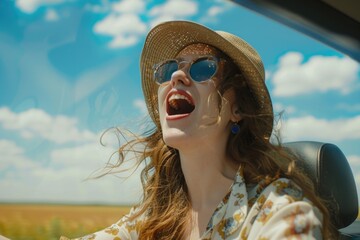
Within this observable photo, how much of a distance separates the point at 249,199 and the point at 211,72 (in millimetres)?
405

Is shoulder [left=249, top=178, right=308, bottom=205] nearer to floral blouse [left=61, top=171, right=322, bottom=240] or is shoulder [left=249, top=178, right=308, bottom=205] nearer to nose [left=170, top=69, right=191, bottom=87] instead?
floral blouse [left=61, top=171, right=322, bottom=240]

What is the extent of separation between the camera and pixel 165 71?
1529 mm

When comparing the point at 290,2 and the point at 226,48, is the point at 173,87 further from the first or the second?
the point at 290,2

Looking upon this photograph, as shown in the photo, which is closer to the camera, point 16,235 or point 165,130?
point 165,130

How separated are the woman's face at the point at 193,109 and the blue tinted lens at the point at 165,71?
0.09 feet

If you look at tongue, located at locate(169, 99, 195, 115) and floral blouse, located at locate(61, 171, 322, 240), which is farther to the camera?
tongue, located at locate(169, 99, 195, 115)

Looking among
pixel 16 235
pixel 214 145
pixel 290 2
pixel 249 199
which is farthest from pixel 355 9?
Result: pixel 16 235

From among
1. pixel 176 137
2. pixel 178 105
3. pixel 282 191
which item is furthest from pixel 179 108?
pixel 282 191

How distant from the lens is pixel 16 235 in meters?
1.68

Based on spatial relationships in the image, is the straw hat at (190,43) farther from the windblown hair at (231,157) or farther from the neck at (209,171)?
the neck at (209,171)

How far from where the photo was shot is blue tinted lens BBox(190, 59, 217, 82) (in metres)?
1.42

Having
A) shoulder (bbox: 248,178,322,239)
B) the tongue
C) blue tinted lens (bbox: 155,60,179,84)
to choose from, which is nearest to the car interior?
shoulder (bbox: 248,178,322,239)

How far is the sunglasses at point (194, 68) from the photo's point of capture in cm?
142

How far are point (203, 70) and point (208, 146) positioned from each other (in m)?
0.24
